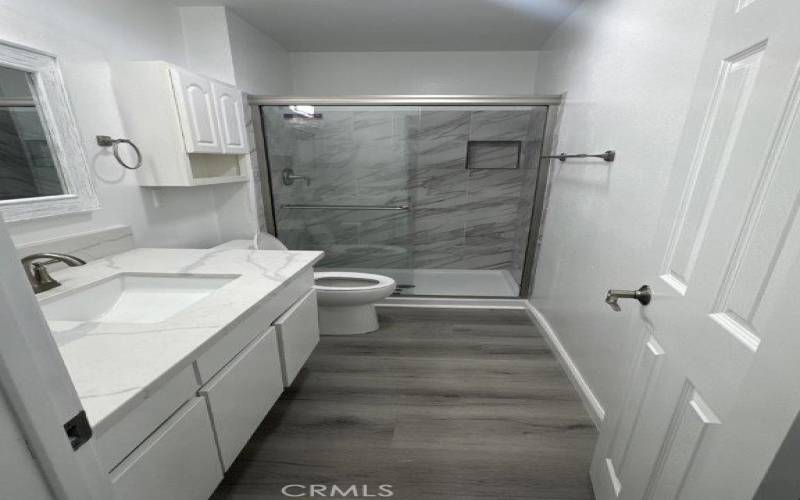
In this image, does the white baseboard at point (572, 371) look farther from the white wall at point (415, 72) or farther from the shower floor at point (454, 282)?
the white wall at point (415, 72)

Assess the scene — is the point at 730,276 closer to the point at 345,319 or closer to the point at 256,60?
the point at 345,319

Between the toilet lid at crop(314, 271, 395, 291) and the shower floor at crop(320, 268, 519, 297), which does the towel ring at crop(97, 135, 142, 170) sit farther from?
the shower floor at crop(320, 268, 519, 297)

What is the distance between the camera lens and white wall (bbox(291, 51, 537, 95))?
8.67ft

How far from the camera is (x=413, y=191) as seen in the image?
2971mm

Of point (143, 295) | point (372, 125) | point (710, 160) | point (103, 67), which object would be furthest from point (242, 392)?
point (372, 125)

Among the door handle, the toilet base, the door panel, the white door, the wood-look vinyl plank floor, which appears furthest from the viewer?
the toilet base

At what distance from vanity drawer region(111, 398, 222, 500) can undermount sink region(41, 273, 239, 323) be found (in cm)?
47

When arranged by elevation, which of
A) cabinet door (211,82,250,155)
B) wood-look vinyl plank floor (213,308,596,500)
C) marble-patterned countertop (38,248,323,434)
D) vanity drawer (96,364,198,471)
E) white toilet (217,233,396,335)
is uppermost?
cabinet door (211,82,250,155)

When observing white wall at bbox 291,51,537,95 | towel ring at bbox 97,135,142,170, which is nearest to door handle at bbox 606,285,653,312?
towel ring at bbox 97,135,142,170

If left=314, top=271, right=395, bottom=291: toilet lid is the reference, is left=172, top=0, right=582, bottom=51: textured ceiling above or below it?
above

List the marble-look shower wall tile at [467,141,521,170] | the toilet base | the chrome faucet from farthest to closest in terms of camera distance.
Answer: the marble-look shower wall tile at [467,141,521,170]
the toilet base
the chrome faucet

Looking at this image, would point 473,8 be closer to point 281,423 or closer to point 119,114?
point 119,114

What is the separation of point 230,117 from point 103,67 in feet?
1.84

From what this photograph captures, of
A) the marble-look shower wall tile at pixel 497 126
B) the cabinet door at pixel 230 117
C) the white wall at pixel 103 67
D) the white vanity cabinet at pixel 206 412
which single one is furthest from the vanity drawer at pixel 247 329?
the marble-look shower wall tile at pixel 497 126
